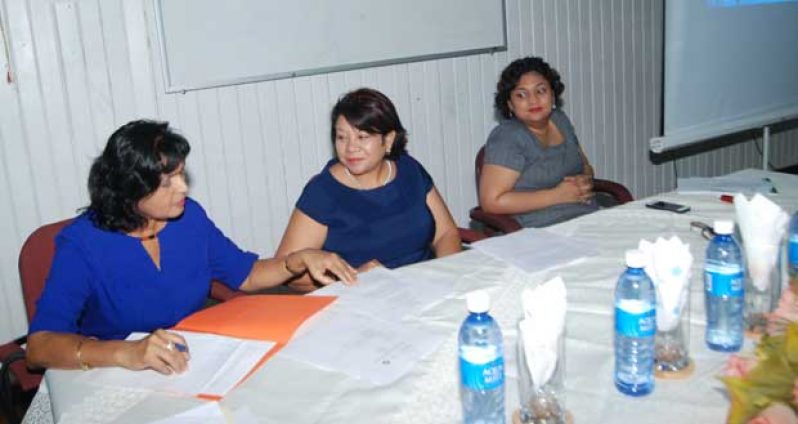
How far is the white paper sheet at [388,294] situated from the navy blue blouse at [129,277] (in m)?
0.40

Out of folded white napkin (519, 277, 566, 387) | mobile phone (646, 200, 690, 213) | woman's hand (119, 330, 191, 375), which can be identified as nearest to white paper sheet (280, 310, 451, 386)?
woman's hand (119, 330, 191, 375)

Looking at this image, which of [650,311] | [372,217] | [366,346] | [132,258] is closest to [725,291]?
[650,311]

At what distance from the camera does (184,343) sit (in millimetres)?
1509

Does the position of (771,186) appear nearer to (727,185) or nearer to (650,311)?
(727,185)

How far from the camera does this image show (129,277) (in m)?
1.88

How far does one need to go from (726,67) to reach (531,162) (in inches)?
62.1

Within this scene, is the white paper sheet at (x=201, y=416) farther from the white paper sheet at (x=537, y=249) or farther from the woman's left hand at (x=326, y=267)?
the white paper sheet at (x=537, y=249)

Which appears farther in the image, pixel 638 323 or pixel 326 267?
pixel 326 267

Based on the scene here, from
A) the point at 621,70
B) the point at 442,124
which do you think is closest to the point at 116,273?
the point at 442,124

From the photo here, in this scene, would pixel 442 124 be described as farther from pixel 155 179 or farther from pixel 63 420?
pixel 63 420

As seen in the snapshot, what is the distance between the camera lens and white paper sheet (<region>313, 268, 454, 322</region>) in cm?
169

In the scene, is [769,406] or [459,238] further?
[459,238]

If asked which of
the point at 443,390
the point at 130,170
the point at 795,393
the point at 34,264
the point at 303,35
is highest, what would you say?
the point at 303,35

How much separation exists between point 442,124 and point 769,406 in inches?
108
